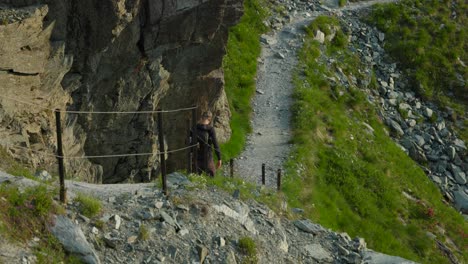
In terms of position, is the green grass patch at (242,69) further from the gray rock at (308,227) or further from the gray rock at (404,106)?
the gray rock at (308,227)

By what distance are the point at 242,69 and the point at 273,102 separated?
11.5 ft

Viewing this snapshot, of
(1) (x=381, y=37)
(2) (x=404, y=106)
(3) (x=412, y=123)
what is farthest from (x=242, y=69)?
(1) (x=381, y=37)

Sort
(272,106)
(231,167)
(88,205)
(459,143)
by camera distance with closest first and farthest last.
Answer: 1. (88,205)
2. (231,167)
3. (272,106)
4. (459,143)

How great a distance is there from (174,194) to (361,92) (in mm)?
26970

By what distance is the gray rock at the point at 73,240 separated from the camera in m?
12.3

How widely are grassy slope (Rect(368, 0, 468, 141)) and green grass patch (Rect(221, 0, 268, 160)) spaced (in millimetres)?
10618

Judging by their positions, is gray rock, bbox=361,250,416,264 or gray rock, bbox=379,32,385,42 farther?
gray rock, bbox=379,32,385,42

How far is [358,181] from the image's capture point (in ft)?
103

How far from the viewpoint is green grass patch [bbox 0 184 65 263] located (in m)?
12.0

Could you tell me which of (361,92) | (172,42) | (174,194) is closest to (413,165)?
(361,92)

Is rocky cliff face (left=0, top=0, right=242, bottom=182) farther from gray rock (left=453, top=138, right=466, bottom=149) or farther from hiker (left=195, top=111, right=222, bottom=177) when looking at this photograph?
gray rock (left=453, top=138, right=466, bottom=149)

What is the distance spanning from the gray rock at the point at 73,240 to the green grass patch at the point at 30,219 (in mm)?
140

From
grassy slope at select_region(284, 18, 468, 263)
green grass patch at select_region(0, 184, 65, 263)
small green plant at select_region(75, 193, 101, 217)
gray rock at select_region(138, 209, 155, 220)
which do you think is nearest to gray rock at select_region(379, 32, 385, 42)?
grassy slope at select_region(284, 18, 468, 263)

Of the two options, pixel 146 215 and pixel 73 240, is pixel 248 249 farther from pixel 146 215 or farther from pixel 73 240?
pixel 73 240
